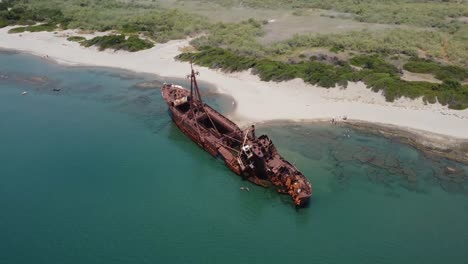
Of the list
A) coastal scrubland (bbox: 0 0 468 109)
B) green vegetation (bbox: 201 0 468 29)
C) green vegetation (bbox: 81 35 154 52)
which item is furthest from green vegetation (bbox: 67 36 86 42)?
green vegetation (bbox: 201 0 468 29)

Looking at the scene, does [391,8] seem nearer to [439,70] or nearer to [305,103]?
[439,70]

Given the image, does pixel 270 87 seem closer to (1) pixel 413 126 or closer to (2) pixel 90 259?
(1) pixel 413 126

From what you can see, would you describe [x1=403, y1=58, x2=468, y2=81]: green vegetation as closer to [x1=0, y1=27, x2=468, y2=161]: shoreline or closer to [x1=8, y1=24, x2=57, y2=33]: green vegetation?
[x1=0, y1=27, x2=468, y2=161]: shoreline

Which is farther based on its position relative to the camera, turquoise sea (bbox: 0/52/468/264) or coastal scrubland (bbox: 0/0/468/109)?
coastal scrubland (bbox: 0/0/468/109)

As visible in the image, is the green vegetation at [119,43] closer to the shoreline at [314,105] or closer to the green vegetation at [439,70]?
the shoreline at [314,105]

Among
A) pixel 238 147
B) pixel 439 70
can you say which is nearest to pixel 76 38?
pixel 238 147

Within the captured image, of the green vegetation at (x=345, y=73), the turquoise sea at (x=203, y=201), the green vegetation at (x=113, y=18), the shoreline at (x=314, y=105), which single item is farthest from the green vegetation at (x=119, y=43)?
the turquoise sea at (x=203, y=201)
